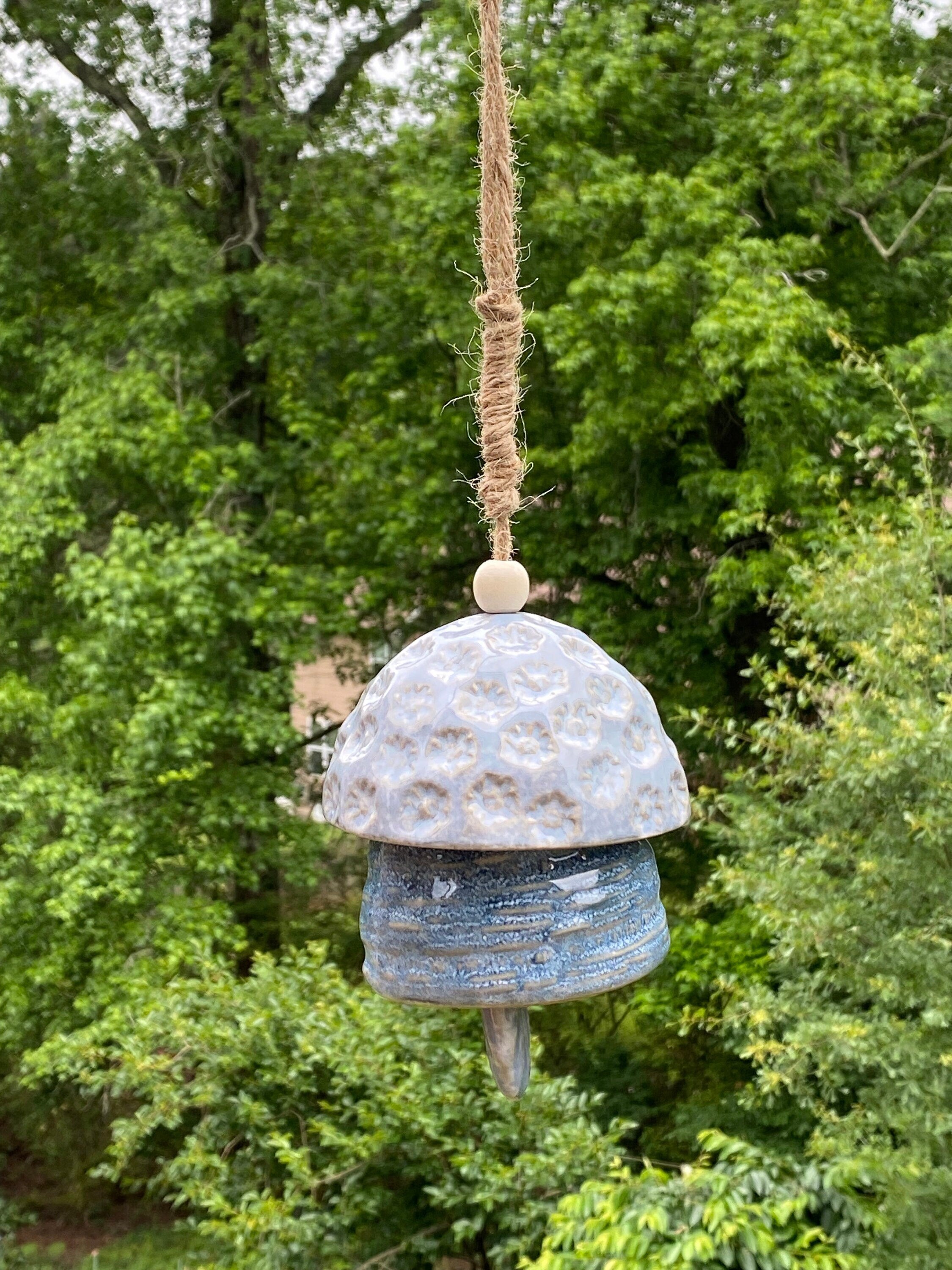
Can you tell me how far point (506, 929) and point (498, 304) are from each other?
2.92 feet

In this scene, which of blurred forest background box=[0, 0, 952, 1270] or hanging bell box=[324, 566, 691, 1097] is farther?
blurred forest background box=[0, 0, 952, 1270]

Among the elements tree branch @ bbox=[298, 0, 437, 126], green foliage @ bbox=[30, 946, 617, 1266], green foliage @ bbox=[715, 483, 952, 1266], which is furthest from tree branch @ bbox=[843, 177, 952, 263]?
green foliage @ bbox=[30, 946, 617, 1266]

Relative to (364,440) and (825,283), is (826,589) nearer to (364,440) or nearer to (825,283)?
(825,283)

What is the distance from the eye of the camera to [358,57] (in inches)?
365

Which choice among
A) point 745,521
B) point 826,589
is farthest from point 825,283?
point 826,589

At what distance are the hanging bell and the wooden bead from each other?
2 cm

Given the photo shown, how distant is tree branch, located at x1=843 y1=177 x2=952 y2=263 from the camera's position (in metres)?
7.15

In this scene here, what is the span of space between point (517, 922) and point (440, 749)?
11.1 inches

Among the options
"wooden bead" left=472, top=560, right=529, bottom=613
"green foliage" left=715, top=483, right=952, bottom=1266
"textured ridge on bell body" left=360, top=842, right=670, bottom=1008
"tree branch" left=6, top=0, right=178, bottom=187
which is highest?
"tree branch" left=6, top=0, right=178, bottom=187

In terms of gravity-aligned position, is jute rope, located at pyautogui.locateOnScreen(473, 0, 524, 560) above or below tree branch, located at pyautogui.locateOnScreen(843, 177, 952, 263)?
below

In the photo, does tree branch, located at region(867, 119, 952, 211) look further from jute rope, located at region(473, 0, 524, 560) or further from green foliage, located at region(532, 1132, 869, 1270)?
jute rope, located at region(473, 0, 524, 560)

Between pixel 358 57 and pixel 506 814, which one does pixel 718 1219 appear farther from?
pixel 358 57

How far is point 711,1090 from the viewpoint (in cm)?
780

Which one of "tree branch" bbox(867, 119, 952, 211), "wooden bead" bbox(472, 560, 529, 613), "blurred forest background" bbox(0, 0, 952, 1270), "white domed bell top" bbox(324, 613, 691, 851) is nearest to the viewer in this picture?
"white domed bell top" bbox(324, 613, 691, 851)
